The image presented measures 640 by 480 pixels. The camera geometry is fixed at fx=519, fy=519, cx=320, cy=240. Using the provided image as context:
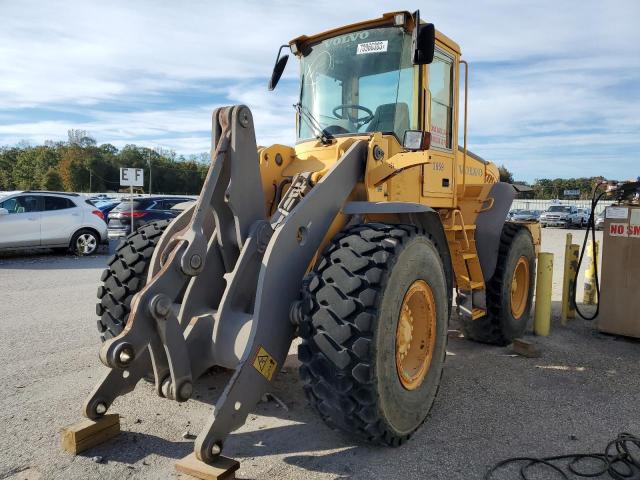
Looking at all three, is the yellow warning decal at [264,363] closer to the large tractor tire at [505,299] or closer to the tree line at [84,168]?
the large tractor tire at [505,299]

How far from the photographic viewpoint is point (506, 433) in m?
3.61

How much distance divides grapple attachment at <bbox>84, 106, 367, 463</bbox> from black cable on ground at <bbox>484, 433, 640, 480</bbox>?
1.55m

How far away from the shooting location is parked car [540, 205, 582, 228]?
35188 millimetres

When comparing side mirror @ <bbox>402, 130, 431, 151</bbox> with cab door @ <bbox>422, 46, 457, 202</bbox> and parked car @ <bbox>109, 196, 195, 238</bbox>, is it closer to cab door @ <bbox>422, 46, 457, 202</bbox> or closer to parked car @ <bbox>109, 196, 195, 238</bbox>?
cab door @ <bbox>422, 46, 457, 202</bbox>

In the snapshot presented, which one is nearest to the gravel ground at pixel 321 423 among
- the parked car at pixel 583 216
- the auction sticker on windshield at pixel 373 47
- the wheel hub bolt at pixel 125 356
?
the wheel hub bolt at pixel 125 356

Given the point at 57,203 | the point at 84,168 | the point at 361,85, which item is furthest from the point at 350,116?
the point at 84,168

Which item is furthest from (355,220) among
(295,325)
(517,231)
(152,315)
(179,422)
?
(517,231)

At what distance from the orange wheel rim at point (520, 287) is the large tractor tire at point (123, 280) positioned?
434 centimetres

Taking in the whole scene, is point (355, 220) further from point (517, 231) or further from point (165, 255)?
point (517, 231)

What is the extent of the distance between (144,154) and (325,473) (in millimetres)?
82953

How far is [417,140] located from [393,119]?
49cm

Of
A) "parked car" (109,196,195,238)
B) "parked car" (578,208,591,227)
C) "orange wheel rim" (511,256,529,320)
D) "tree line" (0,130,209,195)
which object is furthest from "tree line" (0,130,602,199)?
"orange wheel rim" (511,256,529,320)

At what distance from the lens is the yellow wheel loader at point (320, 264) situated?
2.93 metres

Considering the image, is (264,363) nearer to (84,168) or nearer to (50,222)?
(50,222)
